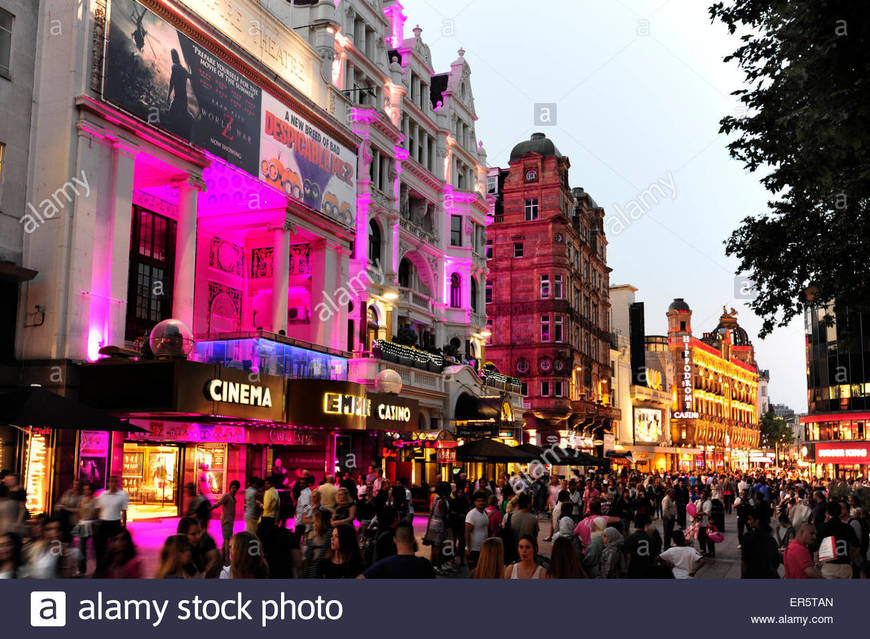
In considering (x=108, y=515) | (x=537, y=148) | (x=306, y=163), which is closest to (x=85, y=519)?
(x=108, y=515)

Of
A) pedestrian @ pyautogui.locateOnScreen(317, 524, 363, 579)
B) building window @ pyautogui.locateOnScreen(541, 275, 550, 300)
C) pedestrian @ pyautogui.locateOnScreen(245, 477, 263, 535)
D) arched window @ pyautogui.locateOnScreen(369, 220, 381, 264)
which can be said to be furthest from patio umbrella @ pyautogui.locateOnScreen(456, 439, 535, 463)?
building window @ pyautogui.locateOnScreen(541, 275, 550, 300)

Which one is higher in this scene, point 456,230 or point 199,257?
point 456,230

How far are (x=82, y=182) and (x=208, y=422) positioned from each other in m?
8.35

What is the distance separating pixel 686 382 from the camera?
340ft

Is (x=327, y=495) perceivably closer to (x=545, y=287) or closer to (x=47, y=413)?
(x=47, y=413)

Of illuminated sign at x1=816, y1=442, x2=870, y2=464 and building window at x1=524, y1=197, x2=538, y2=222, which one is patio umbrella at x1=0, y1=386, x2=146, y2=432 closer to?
building window at x1=524, y1=197, x2=538, y2=222

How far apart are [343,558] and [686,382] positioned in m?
99.3

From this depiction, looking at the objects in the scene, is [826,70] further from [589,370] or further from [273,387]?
[589,370]

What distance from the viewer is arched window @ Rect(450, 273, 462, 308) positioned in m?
49.6

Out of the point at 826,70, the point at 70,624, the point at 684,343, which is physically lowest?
the point at 70,624

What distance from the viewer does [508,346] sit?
6450 centimetres

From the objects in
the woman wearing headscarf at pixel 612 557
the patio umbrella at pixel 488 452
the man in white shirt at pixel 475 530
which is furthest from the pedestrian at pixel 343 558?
the patio umbrella at pixel 488 452

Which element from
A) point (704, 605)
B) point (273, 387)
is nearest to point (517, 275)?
point (273, 387)

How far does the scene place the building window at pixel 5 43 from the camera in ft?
71.7
